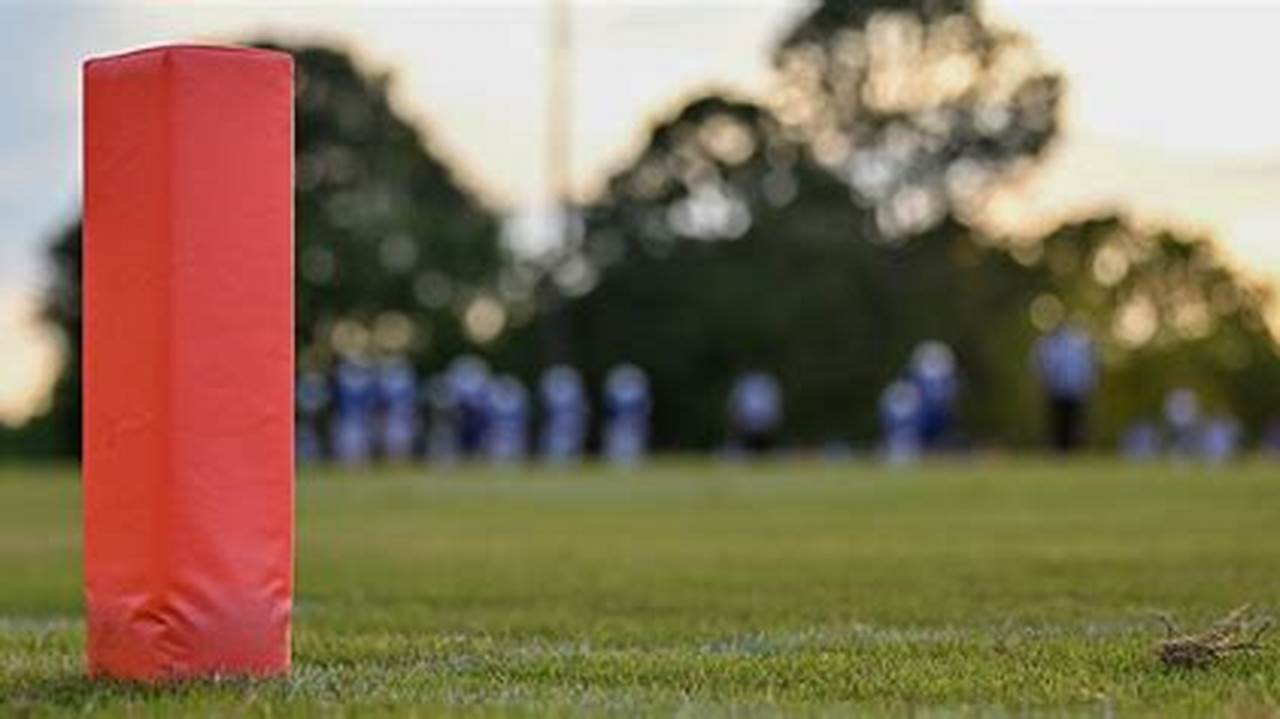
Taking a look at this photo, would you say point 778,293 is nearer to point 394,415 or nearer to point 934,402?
point 394,415

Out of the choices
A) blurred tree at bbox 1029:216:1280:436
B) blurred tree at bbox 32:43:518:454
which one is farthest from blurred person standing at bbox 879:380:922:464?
blurred tree at bbox 1029:216:1280:436

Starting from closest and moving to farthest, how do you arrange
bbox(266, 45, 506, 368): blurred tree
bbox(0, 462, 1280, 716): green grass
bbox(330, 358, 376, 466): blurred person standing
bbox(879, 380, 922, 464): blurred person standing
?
bbox(0, 462, 1280, 716): green grass < bbox(879, 380, 922, 464): blurred person standing < bbox(330, 358, 376, 466): blurred person standing < bbox(266, 45, 506, 368): blurred tree

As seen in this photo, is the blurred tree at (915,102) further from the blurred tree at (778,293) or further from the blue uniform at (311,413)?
the blue uniform at (311,413)

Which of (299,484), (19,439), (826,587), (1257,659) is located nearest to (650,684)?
(1257,659)

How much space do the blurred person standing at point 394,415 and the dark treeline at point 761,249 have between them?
36.1 feet

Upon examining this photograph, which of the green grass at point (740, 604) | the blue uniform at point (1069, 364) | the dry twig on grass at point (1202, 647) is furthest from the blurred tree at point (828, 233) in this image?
the dry twig on grass at point (1202, 647)

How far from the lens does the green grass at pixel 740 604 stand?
656 cm

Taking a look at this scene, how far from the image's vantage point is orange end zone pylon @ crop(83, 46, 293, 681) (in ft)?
21.0

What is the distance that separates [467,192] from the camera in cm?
7056

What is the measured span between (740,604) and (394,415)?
39.6 m

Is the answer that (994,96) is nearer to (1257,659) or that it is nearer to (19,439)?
(19,439)

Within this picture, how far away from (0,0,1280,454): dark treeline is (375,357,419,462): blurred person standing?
1101 centimetres

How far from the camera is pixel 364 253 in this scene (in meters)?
63.8

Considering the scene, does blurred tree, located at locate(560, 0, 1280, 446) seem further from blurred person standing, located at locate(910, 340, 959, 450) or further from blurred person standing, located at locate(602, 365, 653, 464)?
blurred person standing, located at locate(910, 340, 959, 450)
